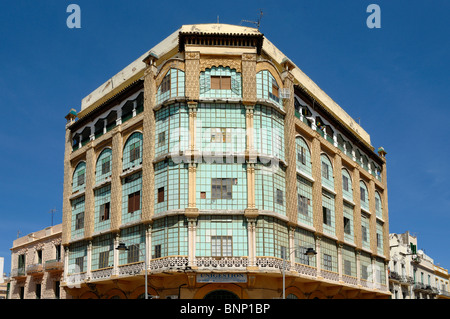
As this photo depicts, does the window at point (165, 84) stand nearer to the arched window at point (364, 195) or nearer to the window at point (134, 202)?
the window at point (134, 202)

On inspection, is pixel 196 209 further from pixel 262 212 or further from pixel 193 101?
pixel 193 101

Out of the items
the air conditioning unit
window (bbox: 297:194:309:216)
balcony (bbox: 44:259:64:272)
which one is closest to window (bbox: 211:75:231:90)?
the air conditioning unit

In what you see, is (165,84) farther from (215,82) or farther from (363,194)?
(363,194)

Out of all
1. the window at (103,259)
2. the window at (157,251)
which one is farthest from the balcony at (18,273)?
the window at (157,251)

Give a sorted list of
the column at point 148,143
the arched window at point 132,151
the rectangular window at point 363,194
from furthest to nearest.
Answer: the rectangular window at point 363,194, the arched window at point 132,151, the column at point 148,143

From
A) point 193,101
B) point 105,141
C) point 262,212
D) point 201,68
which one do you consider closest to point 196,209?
point 262,212

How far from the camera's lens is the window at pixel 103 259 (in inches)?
1672

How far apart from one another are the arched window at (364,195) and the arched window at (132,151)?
81.0 feet

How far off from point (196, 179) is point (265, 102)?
7.52 meters

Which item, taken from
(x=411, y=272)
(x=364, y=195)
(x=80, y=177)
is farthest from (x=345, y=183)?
(x=411, y=272)

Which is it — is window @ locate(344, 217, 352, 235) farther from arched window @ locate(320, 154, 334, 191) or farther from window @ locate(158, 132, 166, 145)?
window @ locate(158, 132, 166, 145)

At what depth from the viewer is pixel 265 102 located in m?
39.1
